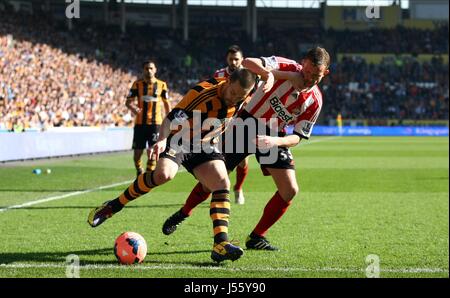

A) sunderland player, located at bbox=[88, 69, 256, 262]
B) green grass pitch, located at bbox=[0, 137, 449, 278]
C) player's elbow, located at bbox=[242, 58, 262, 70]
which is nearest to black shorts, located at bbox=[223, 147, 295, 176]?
sunderland player, located at bbox=[88, 69, 256, 262]

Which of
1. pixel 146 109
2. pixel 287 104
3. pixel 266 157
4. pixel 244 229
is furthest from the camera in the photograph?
pixel 146 109

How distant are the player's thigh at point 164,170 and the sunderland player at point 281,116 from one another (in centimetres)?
88

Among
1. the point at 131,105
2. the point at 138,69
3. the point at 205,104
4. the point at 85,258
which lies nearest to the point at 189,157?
the point at 205,104

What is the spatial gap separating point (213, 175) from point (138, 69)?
42.1 meters

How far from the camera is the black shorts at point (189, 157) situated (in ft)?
22.8

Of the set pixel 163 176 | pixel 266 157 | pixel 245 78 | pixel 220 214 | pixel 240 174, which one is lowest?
pixel 240 174

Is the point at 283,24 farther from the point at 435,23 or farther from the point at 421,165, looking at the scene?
the point at 421,165

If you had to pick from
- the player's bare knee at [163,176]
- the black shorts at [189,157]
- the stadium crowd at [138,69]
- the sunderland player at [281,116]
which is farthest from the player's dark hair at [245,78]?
the stadium crowd at [138,69]

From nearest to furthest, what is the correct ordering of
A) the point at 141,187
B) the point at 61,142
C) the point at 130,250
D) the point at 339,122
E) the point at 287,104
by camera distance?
1. the point at 130,250
2. the point at 141,187
3. the point at 287,104
4. the point at 61,142
5. the point at 339,122

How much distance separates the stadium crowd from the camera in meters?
28.9

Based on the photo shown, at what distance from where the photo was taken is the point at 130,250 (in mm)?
6488

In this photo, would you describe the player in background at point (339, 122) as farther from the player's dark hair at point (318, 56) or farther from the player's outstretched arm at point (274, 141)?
the player's dark hair at point (318, 56)

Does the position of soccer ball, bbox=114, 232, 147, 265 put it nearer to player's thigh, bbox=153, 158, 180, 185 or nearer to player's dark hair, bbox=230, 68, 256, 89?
player's thigh, bbox=153, 158, 180, 185

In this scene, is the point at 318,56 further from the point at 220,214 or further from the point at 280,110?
the point at 220,214
